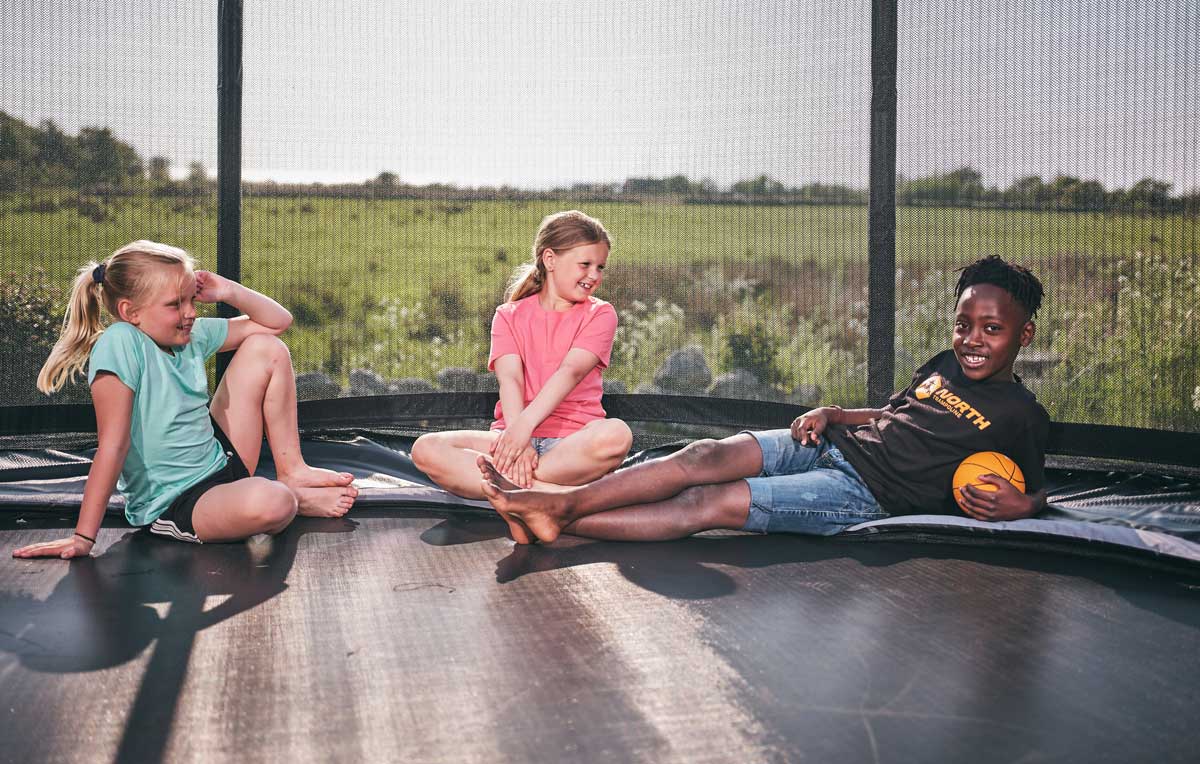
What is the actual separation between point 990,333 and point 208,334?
2.11 meters

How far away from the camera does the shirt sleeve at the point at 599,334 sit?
3.08 meters

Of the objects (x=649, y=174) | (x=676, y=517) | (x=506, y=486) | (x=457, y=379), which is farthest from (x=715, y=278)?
(x=506, y=486)

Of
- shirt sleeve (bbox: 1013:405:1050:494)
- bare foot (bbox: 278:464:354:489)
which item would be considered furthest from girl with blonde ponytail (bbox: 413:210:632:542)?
shirt sleeve (bbox: 1013:405:1050:494)

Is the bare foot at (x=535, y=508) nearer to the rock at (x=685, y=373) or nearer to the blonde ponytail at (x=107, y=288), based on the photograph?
the blonde ponytail at (x=107, y=288)

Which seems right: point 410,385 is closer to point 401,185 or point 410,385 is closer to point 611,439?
point 401,185

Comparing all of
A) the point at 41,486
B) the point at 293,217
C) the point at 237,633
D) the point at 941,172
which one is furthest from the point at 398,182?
the point at 237,633

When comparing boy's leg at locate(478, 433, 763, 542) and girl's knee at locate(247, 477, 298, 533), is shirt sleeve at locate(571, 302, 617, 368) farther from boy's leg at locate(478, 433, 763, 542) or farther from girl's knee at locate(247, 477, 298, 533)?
girl's knee at locate(247, 477, 298, 533)

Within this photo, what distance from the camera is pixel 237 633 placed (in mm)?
2061

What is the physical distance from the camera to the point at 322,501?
3.03m

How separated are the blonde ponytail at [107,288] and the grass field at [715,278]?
1.17 meters

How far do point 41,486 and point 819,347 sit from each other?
271 cm

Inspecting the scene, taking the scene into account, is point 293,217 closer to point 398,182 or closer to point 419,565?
point 398,182

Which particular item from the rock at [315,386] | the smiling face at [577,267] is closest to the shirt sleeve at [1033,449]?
the smiling face at [577,267]

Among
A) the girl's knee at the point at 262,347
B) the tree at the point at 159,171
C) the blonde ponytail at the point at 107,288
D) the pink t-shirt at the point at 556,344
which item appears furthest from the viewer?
the tree at the point at 159,171
